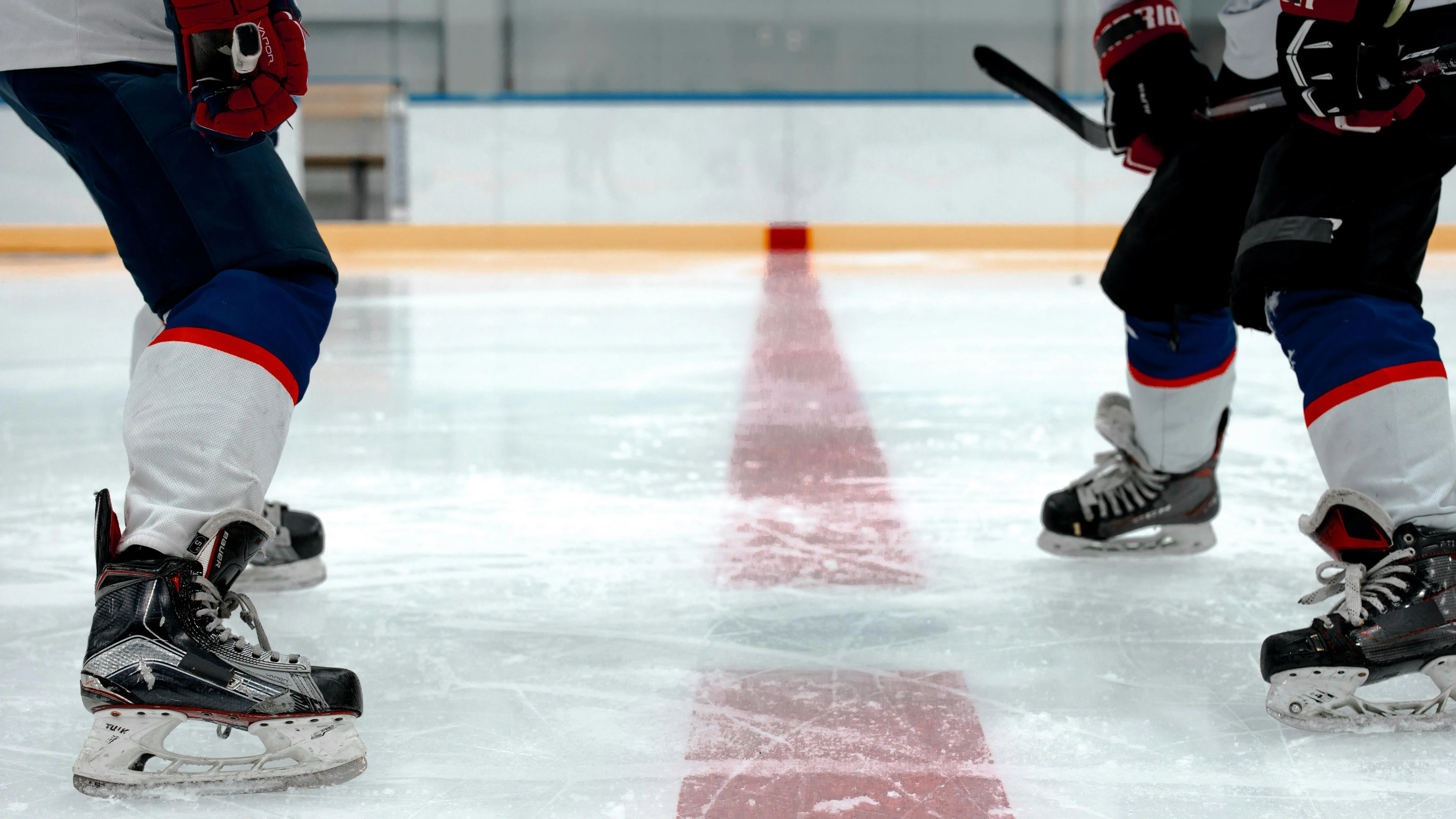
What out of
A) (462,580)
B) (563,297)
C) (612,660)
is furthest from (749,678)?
(563,297)

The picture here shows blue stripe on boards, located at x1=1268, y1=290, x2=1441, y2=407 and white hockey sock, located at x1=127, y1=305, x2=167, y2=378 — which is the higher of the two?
blue stripe on boards, located at x1=1268, y1=290, x2=1441, y2=407

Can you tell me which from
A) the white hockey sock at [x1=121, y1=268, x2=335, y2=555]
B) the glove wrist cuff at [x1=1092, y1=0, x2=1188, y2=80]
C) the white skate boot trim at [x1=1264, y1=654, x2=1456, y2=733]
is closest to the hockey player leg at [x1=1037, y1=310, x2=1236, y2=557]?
the glove wrist cuff at [x1=1092, y1=0, x2=1188, y2=80]

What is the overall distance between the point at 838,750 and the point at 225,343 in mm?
534

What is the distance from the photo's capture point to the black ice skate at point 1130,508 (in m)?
1.56

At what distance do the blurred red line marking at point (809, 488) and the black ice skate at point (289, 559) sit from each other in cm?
44

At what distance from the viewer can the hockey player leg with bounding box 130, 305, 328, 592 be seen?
1.38 metres

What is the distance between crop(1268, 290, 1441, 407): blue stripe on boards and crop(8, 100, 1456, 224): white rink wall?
6.97 m

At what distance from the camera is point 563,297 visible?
493 cm

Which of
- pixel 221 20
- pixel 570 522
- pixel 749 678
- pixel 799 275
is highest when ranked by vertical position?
pixel 221 20

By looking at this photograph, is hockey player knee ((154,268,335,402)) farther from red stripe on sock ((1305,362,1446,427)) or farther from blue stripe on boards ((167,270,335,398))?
red stripe on sock ((1305,362,1446,427))

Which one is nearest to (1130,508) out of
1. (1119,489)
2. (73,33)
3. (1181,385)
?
(1119,489)

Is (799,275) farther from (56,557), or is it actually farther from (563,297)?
(56,557)

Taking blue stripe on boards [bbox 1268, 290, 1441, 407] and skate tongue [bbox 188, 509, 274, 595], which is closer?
skate tongue [bbox 188, 509, 274, 595]

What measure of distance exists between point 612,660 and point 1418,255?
2.51ft
